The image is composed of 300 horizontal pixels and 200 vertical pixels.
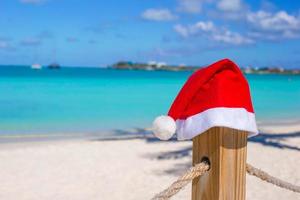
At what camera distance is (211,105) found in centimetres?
147

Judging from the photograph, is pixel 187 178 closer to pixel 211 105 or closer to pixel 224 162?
pixel 224 162

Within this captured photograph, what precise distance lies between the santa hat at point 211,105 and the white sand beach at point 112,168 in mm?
4194

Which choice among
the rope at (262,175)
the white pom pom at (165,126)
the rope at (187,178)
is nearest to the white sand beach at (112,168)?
the rope at (262,175)

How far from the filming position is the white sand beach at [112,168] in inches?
227

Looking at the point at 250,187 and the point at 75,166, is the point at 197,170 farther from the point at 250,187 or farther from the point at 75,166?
the point at 75,166

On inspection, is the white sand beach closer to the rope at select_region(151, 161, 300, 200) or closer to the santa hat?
the rope at select_region(151, 161, 300, 200)

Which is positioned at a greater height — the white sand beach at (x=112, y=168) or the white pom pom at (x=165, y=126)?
the white pom pom at (x=165, y=126)

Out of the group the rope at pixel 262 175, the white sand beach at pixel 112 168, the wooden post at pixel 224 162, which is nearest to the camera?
the wooden post at pixel 224 162

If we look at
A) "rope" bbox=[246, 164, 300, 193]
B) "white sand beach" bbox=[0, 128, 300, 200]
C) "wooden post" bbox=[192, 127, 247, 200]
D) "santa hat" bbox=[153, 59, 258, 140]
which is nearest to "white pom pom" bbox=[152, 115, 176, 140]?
"santa hat" bbox=[153, 59, 258, 140]

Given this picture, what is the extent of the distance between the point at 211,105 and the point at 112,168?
19.1 feet

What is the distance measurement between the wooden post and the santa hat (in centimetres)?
4

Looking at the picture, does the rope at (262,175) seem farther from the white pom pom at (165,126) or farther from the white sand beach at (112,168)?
the white sand beach at (112,168)

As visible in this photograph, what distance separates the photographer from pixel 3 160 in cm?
761

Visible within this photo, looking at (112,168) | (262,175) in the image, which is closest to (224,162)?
(262,175)
